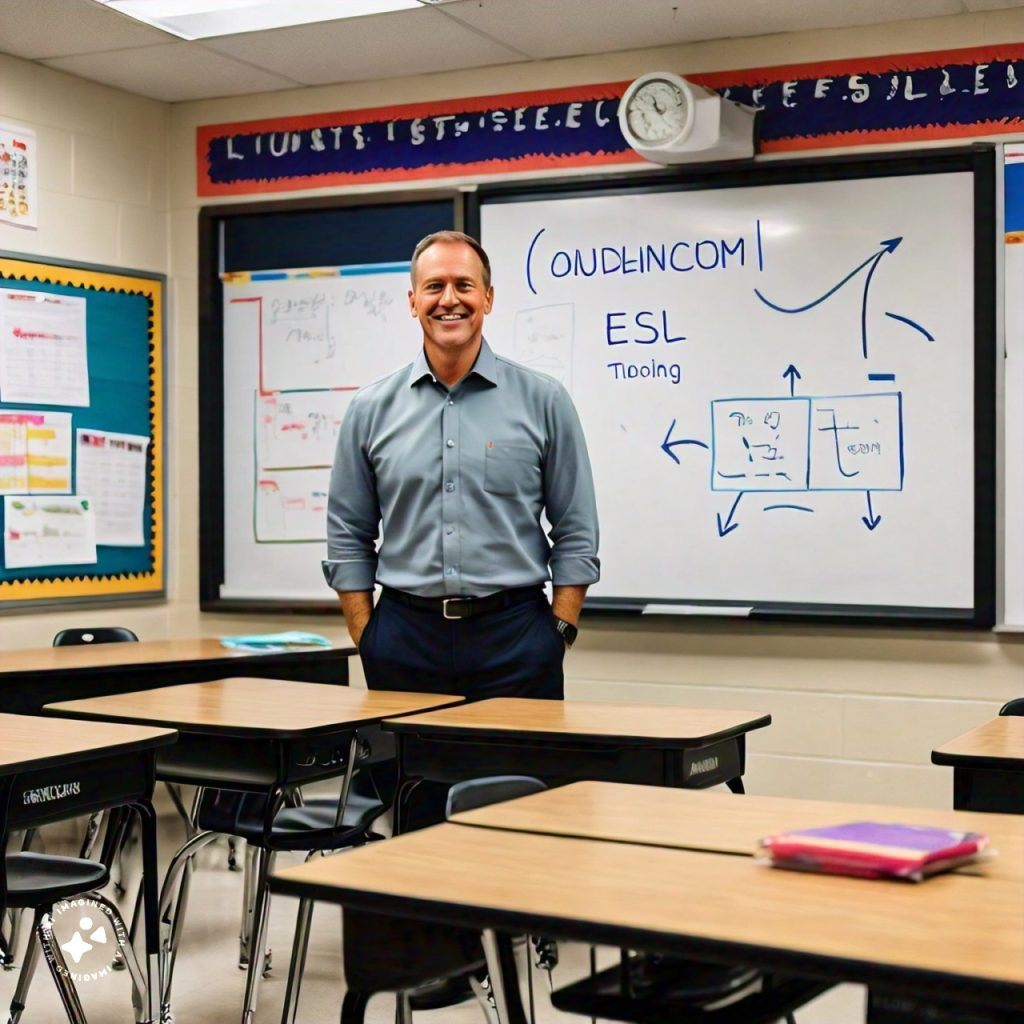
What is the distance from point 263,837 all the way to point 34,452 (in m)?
2.42

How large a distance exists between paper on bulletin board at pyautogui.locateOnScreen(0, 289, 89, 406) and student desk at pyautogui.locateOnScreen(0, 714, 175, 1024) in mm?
2270

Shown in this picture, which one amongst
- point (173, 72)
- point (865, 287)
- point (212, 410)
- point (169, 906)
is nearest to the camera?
point (169, 906)

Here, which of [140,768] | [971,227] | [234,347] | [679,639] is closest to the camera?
[140,768]

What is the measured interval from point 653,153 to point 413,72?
105 centimetres

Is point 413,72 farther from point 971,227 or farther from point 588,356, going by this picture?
point 971,227

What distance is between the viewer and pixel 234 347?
566cm

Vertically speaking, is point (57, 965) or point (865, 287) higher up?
point (865, 287)

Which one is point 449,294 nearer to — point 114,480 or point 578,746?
point 578,746

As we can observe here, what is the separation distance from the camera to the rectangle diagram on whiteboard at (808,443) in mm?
4605

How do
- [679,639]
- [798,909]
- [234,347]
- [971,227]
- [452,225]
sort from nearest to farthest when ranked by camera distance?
[798,909] → [971,227] → [679,639] → [452,225] → [234,347]

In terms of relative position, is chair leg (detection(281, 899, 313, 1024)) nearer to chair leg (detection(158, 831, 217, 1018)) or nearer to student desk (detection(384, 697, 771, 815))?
chair leg (detection(158, 831, 217, 1018))

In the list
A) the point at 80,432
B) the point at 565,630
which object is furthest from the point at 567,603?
the point at 80,432

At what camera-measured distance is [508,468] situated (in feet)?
12.0

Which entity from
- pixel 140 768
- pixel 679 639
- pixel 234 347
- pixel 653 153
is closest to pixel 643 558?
pixel 679 639
